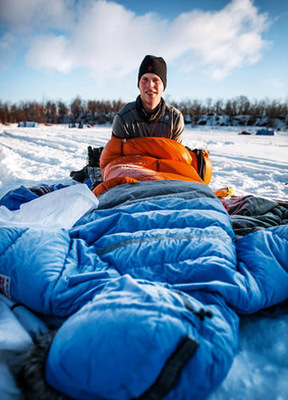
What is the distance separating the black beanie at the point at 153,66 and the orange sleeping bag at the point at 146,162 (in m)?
0.66

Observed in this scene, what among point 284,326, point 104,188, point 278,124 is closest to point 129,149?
point 104,188

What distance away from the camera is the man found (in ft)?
6.57

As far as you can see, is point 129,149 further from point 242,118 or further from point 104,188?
point 242,118

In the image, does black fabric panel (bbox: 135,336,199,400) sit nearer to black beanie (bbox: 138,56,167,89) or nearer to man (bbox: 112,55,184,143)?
man (bbox: 112,55,184,143)

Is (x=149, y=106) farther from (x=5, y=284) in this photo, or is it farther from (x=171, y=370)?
(x=171, y=370)

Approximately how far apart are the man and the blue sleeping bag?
103cm

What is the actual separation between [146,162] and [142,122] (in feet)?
1.66

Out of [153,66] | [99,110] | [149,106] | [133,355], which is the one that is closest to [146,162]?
[149,106]

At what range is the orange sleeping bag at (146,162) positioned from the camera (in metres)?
1.51

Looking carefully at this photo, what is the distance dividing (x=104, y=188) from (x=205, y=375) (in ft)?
3.76

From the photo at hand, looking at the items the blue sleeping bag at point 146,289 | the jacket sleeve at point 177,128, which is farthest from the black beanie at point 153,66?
the blue sleeping bag at point 146,289

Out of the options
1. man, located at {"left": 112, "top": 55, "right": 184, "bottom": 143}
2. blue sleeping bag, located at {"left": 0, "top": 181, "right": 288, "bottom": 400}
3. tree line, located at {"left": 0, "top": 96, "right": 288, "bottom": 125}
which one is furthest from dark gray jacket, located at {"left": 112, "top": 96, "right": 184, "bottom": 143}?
tree line, located at {"left": 0, "top": 96, "right": 288, "bottom": 125}

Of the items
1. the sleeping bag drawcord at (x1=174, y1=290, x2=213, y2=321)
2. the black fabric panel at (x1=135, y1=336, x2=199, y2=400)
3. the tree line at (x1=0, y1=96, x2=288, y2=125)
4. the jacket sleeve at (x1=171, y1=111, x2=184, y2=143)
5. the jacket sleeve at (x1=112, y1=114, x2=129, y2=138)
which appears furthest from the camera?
the tree line at (x1=0, y1=96, x2=288, y2=125)

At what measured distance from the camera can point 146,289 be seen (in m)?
0.62
